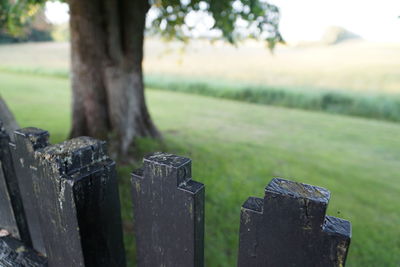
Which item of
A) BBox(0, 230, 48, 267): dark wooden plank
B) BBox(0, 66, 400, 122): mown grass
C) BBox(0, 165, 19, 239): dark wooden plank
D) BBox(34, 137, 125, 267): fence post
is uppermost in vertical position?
BBox(34, 137, 125, 267): fence post

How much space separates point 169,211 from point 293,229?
1.42 ft

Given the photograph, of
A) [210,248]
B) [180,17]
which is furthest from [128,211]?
[180,17]

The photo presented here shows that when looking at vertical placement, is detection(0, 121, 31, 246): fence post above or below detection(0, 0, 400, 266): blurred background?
above

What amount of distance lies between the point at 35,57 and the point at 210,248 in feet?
126

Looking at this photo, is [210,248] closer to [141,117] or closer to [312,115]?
[141,117]

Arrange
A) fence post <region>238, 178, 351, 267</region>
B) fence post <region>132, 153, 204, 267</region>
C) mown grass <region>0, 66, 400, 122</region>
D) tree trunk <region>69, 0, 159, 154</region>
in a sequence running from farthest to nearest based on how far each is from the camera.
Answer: mown grass <region>0, 66, 400, 122</region>
tree trunk <region>69, 0, 159, 154</region>
fence post <region>132, 153, 204, 267</region>
fence post <region>238, 178, 351, 267</region>

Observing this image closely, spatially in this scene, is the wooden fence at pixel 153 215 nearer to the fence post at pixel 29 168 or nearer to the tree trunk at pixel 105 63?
the fence post at pixel 29 168

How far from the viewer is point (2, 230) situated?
5.64ft

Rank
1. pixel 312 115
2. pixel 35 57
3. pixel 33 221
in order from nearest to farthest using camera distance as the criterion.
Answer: pixel 33 221
pixel 312 115
pixel 35 57

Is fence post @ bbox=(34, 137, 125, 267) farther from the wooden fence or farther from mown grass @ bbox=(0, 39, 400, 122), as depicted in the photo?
mown grass @ bbox=(0, 39, 400, 122)

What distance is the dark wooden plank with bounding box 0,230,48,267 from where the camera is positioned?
1.45 m

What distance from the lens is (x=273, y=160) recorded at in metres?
5.76

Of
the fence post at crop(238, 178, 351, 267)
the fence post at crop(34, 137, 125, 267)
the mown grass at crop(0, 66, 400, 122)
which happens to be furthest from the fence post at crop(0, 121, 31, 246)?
the mown grass at crop(0, 66, 400, 122)

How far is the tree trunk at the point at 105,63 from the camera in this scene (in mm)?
4129
